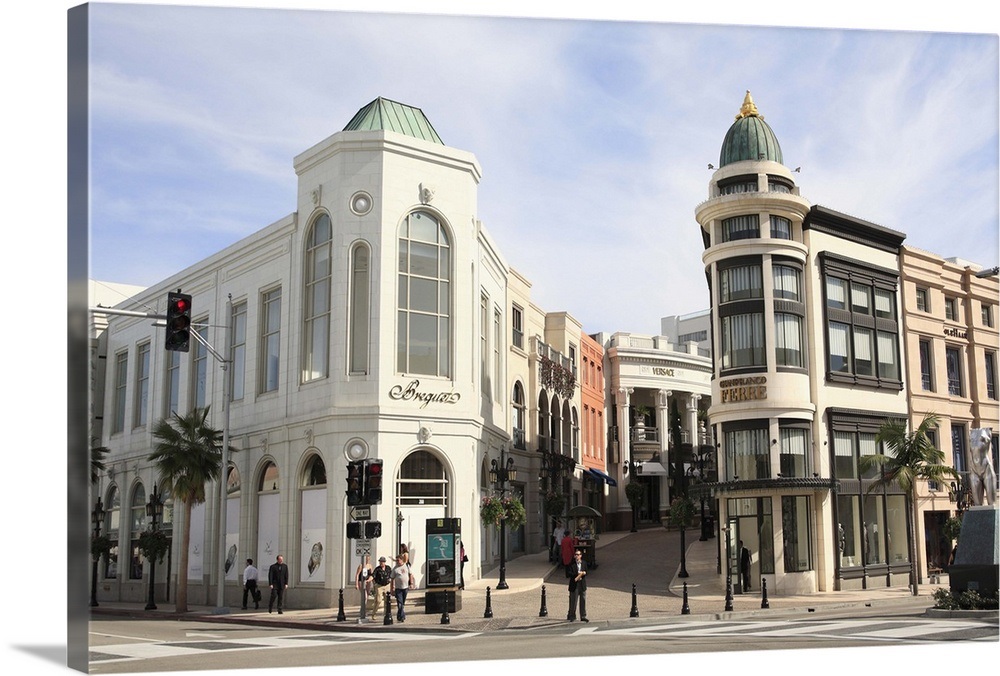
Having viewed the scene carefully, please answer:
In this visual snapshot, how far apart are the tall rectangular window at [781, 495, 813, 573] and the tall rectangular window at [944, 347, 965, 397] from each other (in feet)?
17.9

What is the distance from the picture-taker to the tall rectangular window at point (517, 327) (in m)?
47.6

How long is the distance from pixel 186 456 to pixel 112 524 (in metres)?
3.93

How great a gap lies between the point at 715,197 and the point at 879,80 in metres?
11.1

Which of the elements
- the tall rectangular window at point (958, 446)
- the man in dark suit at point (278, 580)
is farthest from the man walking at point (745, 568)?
the man in dark suit at point (278, 580)

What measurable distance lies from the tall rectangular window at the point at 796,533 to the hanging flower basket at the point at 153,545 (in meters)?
19.0

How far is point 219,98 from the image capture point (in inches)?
893

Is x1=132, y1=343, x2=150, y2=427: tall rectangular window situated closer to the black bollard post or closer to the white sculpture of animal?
the black bollard post

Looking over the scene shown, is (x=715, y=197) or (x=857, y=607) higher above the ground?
(x=715, y=197)

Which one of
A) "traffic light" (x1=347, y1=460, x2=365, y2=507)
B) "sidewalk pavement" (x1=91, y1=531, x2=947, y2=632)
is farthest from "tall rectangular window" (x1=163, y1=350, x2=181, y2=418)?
"traffic light" (x1=347, y1=460, x2=365, y2=507)

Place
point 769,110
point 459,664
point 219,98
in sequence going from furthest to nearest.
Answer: point 769,110 < point 219,98 < point 459,664

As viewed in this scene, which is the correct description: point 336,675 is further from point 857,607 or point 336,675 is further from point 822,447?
point 822,447

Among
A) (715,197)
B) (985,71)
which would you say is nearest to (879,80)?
(985,71)

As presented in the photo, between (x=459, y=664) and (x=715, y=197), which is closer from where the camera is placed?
(x=459, y=664)

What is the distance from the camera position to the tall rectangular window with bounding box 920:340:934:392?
33250 millimetres
